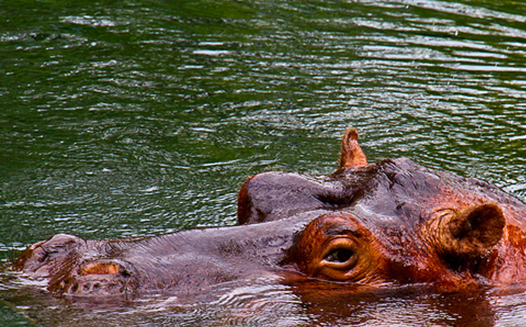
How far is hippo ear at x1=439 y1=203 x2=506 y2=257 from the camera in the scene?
500 cm

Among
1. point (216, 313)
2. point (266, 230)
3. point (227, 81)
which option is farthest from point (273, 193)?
point (227, 81)

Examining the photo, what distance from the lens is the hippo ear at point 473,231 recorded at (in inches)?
197

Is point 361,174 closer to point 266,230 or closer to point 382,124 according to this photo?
point 266,230

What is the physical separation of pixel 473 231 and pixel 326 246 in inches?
41.3

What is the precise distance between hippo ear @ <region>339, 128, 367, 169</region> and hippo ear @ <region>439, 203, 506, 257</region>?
1357 mm

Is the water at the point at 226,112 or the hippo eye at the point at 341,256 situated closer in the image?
the hippo eye at the point at 341,256

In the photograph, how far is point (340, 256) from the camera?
16.8ft

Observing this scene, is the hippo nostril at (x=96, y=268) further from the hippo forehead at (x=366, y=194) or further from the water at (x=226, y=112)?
the hippo forehead at (x=366, y=194)

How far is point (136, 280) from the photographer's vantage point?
4.72 meters

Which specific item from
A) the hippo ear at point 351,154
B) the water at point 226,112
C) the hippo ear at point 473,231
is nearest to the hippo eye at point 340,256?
the water at point 226,112

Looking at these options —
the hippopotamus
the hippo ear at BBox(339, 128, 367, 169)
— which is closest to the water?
the hippopotamus

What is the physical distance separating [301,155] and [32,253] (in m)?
4.74

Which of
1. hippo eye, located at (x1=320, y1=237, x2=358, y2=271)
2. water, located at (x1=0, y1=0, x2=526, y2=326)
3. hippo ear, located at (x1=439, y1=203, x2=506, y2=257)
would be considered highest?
hippo ear, located at (x1=439, y1=203, x2=506, y2=257)

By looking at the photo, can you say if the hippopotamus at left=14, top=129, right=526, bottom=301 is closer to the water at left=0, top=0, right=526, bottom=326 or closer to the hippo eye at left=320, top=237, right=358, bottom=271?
the hippo eye at left=320, top=237, right=358, bottom=271
